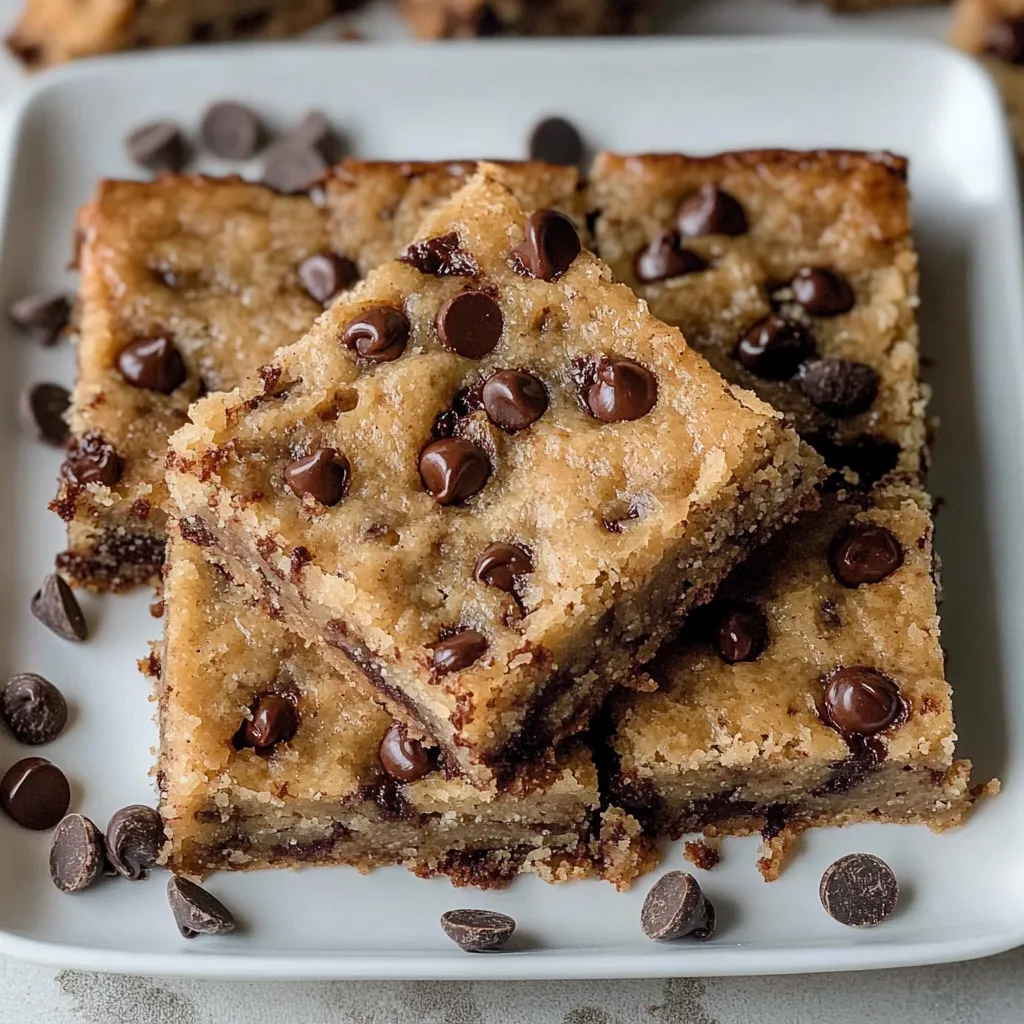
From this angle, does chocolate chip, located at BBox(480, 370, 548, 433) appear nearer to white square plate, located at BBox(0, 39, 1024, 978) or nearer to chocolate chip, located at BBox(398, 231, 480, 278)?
chocolate chip, located at BBox(398, 231, 480, 278)

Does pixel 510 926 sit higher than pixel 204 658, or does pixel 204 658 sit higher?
pixel 204 658

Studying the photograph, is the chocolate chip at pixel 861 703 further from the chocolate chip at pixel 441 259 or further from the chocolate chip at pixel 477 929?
the chocolate chip at pixel 441 259

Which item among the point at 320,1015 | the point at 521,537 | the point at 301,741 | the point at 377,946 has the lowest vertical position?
the point at 320,1015

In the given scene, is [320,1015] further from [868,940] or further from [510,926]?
[868,940]

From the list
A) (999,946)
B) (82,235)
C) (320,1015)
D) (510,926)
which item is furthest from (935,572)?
(82,235)

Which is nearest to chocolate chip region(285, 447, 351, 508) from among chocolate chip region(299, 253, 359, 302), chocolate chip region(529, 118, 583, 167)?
chocolate chip region(299, 253, 359, 302)

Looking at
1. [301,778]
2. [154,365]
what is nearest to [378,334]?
[154,365]

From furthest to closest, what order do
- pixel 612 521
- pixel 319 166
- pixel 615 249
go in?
pixel 319 166, pixel 615 249, pixel 612 521
